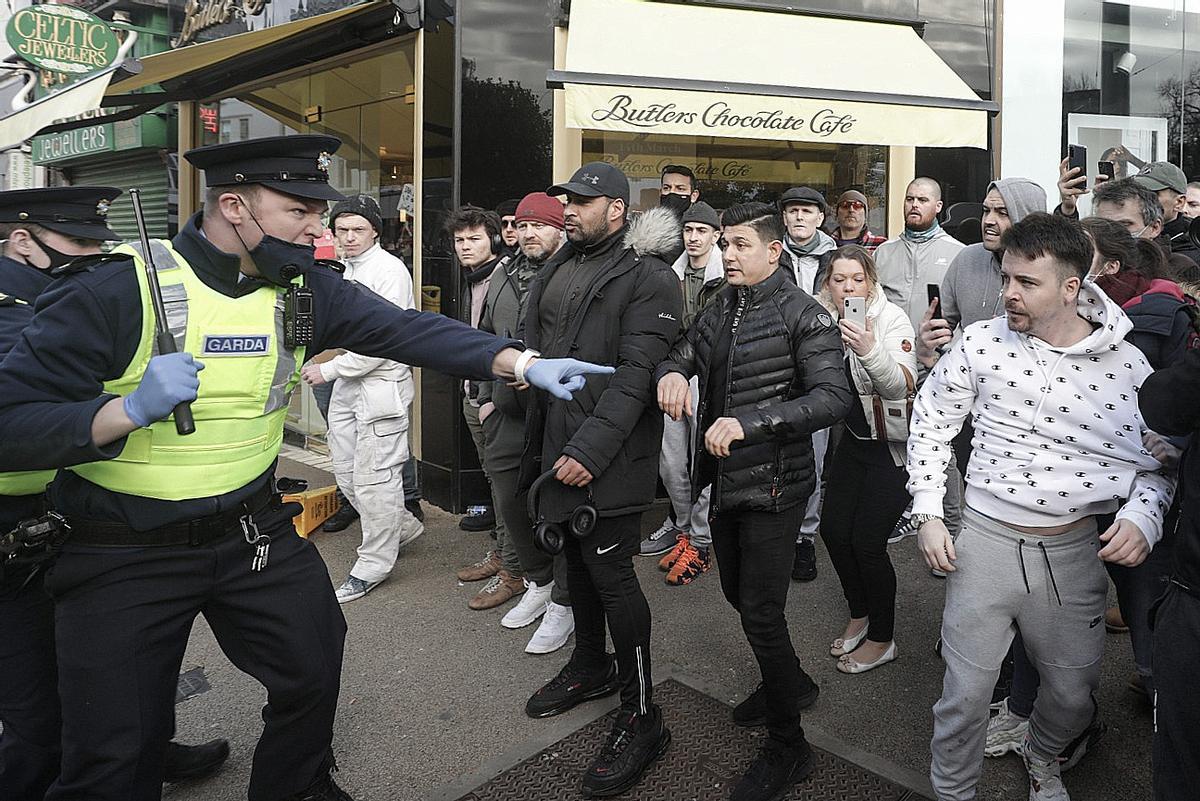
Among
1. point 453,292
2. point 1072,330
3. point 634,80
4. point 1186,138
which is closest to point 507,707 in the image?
point 1072,330

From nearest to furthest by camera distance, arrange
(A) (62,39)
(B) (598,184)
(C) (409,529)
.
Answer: (B) (598,184)
(C) (409,529)
(A) (62,39)

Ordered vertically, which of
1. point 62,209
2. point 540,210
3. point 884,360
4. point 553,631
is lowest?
point 553,631

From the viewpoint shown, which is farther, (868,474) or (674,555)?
(674,555)

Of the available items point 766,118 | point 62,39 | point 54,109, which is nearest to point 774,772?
point 766,118

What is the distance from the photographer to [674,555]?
5.17m

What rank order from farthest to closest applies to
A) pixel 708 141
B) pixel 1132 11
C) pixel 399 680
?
pixel 1132 11 → pixel 708 141 → pixel 399 680

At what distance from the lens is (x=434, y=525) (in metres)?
6.23

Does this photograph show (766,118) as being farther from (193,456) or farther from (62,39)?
(62,39)

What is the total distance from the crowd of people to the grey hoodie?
17 mm

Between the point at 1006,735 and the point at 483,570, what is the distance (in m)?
2.87

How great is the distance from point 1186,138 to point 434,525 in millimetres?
7653

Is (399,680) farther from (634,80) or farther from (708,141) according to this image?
(708,141)

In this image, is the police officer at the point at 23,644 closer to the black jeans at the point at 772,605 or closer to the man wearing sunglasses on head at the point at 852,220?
the black jeans at the point at 772,605

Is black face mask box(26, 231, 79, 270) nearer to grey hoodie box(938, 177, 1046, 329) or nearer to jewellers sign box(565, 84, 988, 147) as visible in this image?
jewellers sign box(565, 84, 988, 147)
